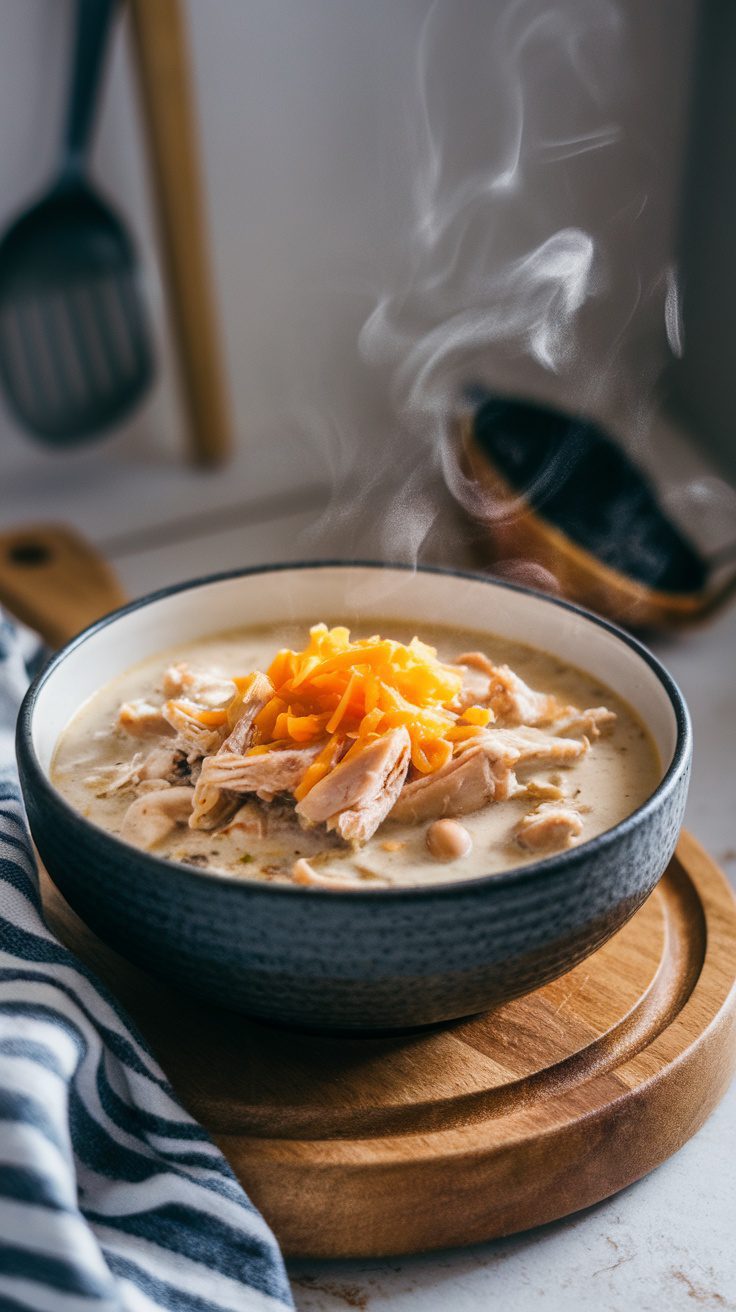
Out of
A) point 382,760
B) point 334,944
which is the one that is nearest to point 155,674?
point 382,760

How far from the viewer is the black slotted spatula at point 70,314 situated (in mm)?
3094

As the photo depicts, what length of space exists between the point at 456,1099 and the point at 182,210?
241cm

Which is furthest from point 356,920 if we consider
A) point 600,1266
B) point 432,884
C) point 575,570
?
point 575,570

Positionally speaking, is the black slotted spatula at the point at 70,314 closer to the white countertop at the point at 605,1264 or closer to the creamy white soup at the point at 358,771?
the creamy white soup at the point at 358,771

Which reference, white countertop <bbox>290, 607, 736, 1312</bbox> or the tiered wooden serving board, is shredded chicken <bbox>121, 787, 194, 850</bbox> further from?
white countertop <bbox>290, 607, 736, 1312</bbox>

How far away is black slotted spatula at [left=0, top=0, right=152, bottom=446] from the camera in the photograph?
10.2ft

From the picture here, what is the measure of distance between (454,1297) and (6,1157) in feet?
1.44

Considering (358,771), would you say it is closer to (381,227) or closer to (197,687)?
(197,687)

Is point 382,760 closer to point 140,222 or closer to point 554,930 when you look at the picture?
point 554,930

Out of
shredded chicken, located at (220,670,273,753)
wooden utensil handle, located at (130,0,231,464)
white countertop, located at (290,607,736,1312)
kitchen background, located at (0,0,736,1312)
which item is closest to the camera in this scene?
white countertop, located at (290,607,736,1312)

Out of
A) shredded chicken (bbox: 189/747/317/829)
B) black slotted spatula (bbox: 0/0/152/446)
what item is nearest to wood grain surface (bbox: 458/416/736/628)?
black slotted spatula (bbox: 0/0/152/446)

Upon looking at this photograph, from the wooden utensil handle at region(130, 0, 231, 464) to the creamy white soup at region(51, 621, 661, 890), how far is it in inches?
72.9

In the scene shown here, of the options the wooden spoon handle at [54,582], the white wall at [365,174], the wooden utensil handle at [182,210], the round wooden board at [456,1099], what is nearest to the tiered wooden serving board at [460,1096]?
the round wooden board at [456,1099]

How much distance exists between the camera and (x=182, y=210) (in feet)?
10.1
